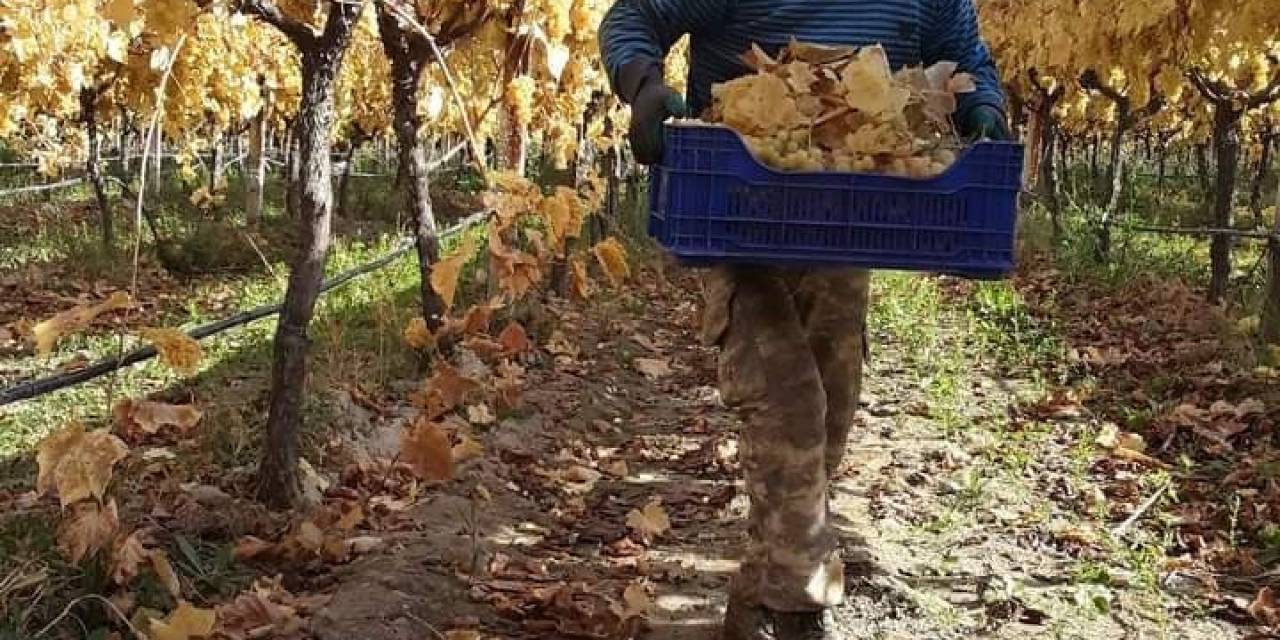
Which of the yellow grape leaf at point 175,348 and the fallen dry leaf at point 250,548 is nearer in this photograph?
the yellow grape leaf at point 175,348

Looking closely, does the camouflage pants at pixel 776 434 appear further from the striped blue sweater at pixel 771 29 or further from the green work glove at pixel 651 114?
the striped blue sweater at pixel 771 29

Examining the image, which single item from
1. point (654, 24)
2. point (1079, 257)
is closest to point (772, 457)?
point (654, 24)

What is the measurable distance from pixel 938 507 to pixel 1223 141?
618 centimetres

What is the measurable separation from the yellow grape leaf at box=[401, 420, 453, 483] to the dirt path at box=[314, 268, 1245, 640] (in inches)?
12.3

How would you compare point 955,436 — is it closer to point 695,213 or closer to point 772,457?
point 772,457

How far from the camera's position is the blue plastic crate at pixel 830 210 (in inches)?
83.3

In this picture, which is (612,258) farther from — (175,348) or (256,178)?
(256,178)

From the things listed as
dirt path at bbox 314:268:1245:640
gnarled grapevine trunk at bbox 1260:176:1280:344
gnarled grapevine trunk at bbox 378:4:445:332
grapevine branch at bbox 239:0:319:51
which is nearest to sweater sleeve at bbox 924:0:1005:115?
dirt path at bbox 314:268:1245:640

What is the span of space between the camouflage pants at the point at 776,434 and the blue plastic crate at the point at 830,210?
0.38m

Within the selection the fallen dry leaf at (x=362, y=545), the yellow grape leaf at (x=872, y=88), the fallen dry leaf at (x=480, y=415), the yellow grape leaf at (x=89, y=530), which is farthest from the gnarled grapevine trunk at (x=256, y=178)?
the yellow grape leaf at (x=872, y=88)

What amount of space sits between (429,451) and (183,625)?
28.1 inches

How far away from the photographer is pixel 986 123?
2545 millimetres

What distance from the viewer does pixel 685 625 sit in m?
2.80

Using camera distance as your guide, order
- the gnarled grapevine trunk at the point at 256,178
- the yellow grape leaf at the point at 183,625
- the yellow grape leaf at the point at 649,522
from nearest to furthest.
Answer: the yellow grape leaf at the point at 183,625 → the yellow grape leaf at the point at 649,522 → the gnarled grapevine trunk at the point at 256,178
